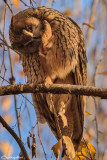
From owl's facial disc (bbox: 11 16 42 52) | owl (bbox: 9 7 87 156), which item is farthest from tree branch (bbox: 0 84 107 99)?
owl's facial disc (bbox: 11 16 42 52)

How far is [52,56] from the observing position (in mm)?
1978

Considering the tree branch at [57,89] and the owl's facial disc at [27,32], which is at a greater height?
the owl's facial disc at [27,32]

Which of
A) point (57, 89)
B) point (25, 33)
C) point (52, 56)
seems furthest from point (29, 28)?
point (57, 89)

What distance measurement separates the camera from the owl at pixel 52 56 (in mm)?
1975

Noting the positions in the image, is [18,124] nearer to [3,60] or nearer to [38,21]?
[3,60]

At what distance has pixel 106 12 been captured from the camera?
10.3 feet

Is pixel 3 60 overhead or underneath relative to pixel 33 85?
overhead

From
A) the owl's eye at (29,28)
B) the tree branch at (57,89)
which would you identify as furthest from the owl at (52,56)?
the tree branch at (57,89)

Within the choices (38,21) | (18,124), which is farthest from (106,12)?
(18,124)

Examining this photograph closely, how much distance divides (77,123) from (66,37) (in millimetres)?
812

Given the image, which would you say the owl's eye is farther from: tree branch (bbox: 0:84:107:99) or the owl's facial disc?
tree branch (bbox: 0:84:107:99)

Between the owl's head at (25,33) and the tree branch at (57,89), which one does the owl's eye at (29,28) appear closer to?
the owl's head at (25,33)

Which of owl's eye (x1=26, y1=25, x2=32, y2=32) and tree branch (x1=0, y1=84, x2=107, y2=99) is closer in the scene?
tree branch (x1=0, y1=84, x2=107, y2=99)

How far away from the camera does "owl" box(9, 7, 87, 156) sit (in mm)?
1975
